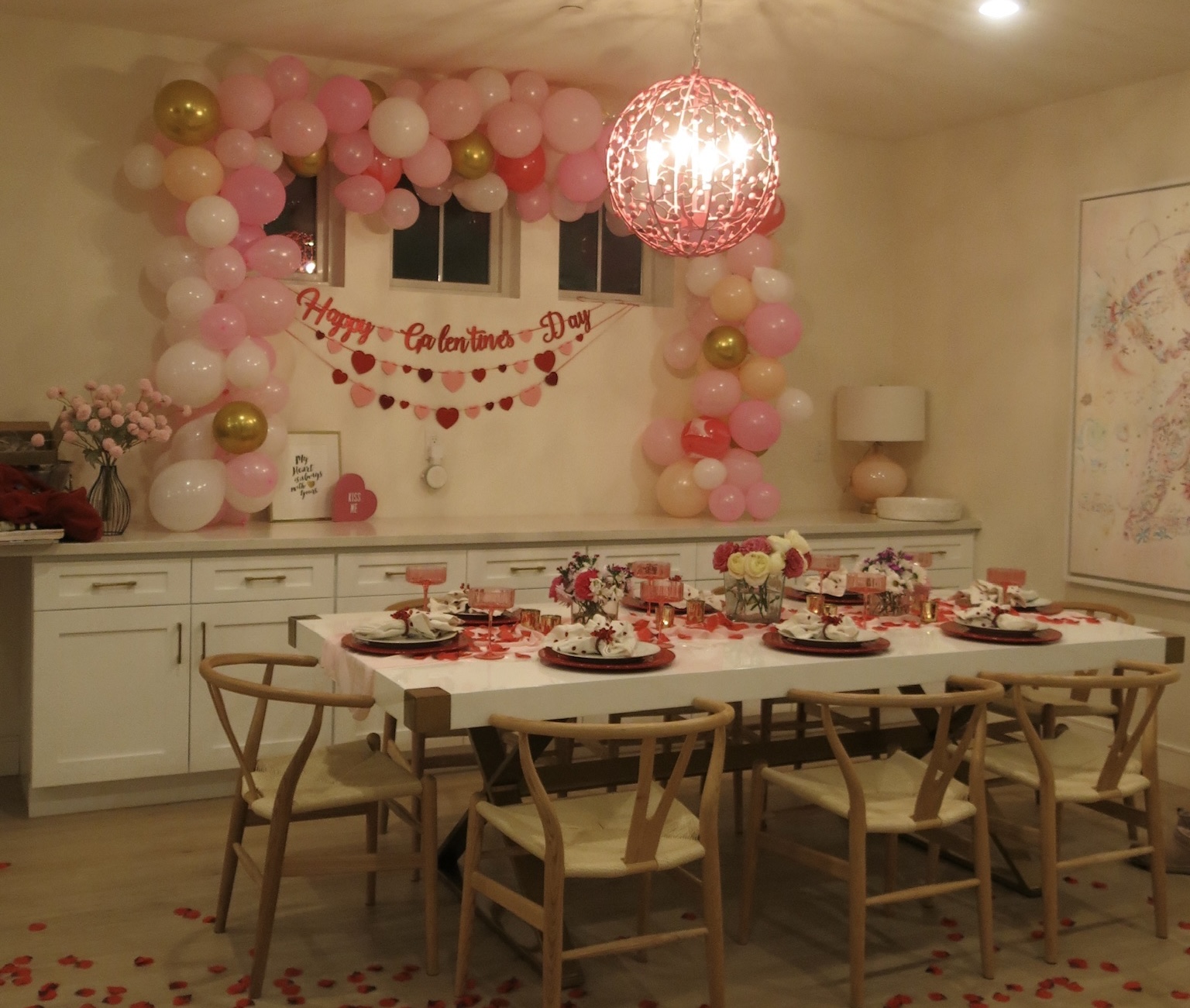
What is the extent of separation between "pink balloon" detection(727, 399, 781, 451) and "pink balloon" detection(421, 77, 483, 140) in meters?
1.58

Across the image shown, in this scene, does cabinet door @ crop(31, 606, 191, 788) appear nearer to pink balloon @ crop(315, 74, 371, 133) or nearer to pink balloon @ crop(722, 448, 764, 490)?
pink balloon @ crop(315, 74, 371, 133)

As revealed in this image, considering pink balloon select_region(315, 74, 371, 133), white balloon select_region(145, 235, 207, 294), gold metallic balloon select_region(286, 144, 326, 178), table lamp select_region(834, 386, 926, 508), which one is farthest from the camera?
table lamp select_region(834, 386, 926, 508)

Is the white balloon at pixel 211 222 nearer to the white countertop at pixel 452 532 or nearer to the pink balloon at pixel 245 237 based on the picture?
the pink balloon at pixel 245 237

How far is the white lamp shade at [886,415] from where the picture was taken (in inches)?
219

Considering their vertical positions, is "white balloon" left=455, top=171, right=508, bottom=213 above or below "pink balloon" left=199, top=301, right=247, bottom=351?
above

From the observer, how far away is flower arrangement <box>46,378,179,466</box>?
4047mm

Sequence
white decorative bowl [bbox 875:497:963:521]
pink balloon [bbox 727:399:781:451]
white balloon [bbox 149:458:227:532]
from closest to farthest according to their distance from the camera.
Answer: white balloon [bbox 149:458:227:532], pink balloon [bbox 727:399:781:451], white decorative bowl [bbox 875:497:963:521]

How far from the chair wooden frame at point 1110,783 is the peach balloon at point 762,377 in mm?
2187

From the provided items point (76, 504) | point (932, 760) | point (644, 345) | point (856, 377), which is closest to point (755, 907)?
point (932, 760)

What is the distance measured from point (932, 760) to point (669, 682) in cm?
63

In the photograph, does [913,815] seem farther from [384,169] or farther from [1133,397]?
[384,169]

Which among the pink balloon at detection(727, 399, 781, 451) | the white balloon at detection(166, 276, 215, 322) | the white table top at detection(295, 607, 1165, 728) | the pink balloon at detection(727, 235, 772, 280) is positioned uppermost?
the pink balloon at detection(727, 235, 772, 280)

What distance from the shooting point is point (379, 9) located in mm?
4137

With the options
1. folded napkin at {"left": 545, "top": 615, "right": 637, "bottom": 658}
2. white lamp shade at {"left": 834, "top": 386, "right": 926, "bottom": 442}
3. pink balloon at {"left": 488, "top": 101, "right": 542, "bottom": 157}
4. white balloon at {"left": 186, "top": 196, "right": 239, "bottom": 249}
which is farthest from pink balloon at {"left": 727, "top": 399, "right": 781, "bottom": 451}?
folded napkin at {"left": 545, "top": 615, "right": 637, "bottom": 658}
